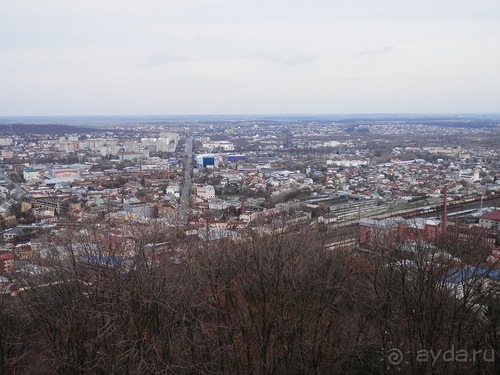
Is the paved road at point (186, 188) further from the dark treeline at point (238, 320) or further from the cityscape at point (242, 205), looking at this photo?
the dark treeline at point (238, 320)

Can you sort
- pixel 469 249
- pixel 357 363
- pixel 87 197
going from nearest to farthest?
1. pixel 357 363
2. pixel 469 249
3. pixel 87 197

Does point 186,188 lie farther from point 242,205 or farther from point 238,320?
point 238,320

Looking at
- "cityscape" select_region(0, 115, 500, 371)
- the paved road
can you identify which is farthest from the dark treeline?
the paved road

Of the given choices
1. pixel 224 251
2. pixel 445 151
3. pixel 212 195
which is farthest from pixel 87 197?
pixel 445 151

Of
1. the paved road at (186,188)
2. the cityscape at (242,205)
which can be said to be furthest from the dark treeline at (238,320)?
the paved road at (186,188)

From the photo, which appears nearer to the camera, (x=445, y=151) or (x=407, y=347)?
(x=407, y=347)

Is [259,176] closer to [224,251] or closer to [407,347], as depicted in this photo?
[224,251]
